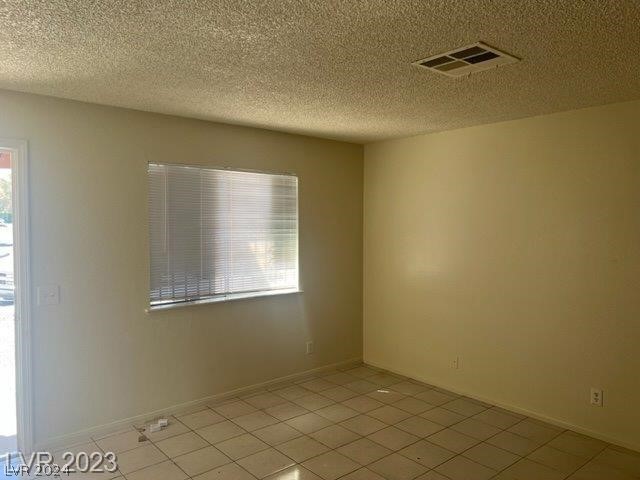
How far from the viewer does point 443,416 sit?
12.5 ft

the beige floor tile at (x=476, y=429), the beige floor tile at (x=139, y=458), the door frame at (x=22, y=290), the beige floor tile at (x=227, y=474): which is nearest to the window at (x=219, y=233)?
the door frame at (x=22, y=290)

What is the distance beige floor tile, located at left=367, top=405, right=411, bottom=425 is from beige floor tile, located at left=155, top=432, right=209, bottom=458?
1349mm

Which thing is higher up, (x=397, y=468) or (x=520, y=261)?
(x=520, y=261)

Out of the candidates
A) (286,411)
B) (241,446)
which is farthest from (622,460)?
(241,446)

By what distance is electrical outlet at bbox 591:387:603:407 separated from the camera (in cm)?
341

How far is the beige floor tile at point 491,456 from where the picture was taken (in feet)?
9.99

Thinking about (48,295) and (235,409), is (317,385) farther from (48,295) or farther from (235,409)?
(48,295)

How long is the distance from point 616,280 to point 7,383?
175 inches

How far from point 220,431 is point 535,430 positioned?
2.35 m

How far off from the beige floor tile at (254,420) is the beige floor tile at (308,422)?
149 mm

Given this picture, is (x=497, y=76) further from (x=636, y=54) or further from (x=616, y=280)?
(x=616, y=280)

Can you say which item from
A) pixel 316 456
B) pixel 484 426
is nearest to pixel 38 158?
pixel 316 456

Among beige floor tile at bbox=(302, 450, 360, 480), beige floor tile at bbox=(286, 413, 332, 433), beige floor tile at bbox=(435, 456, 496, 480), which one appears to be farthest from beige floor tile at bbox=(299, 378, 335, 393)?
beige floor tile at bbox=(435, 456, 496, 480)

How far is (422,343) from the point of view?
4637 mm
